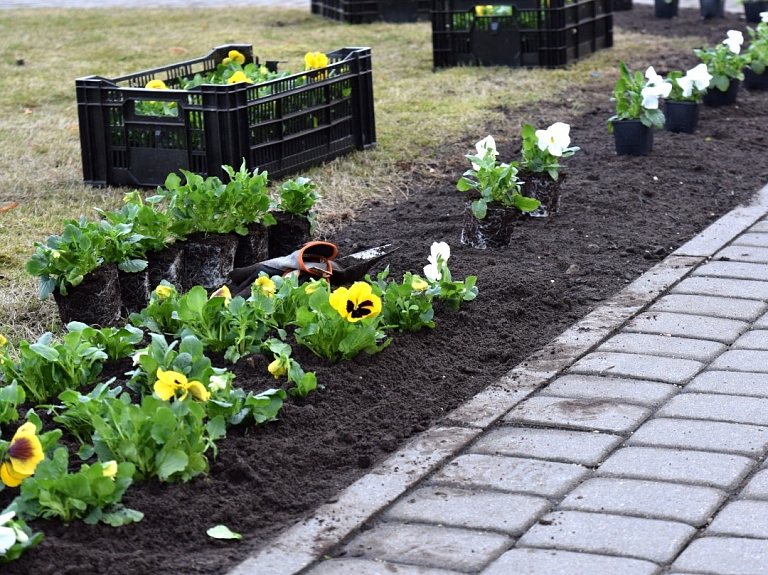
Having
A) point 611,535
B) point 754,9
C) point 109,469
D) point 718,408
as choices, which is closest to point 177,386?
point 109,469

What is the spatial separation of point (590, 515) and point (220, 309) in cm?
152

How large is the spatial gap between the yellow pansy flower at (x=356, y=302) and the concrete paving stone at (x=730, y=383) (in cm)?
112

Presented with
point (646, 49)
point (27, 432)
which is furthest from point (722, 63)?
point (27, 432)

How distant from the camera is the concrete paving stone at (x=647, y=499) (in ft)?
10.0

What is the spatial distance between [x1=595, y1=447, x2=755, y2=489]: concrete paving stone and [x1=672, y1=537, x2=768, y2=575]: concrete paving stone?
316 mm

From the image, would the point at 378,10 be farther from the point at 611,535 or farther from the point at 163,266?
the point at 611,535

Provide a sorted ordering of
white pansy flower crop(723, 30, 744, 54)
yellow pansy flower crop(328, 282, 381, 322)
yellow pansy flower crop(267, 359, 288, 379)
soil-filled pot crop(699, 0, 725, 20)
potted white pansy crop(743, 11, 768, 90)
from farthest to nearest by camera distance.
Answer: soil-filled pot crop(699, 0, 725, 20) → potted white pansy crop(743, 11, 768, 90) → white pansy flower crop(723, 30, 744, 54) → yellow pansy flower crop(328, 282, 381, 322) → yellow pansy flower crop(267, 359, 288, 379)

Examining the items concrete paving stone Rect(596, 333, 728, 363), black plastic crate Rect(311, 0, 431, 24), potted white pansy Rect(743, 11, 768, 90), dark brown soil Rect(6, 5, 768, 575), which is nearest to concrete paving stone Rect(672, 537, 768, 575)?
dark brown soil Rect(6, 5, 768, 575)

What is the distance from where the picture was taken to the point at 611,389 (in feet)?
12.7


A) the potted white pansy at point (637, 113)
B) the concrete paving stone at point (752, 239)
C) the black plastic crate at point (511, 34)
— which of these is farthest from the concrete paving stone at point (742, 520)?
the black plastic crate at point (511, 34)

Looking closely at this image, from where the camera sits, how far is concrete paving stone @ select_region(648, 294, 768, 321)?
4547 mm

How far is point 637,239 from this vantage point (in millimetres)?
5434

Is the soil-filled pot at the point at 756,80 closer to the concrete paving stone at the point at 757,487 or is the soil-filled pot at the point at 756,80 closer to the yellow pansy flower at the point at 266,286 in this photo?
the yellow pansy flower at the point at 266,286

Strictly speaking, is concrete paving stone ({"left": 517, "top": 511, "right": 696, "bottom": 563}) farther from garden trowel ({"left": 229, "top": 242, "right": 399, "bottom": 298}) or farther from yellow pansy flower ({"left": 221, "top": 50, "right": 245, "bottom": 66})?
yellow pansy flower ({"left": 221, "top": 50, "right": 245, "bottom": 66})
